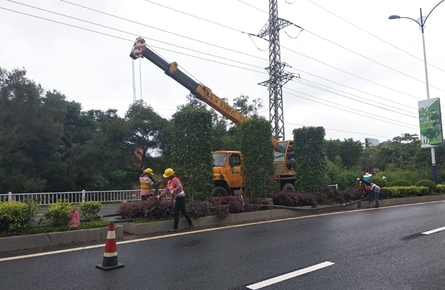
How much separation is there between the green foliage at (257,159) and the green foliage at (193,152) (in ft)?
7.60

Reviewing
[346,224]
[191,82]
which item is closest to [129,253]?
[346,224]

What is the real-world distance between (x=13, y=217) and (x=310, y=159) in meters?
10.8

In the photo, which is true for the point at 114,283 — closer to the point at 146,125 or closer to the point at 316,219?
the point at 316,219

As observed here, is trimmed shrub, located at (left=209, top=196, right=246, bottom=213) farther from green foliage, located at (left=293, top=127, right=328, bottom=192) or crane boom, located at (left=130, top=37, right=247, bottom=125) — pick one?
crane boom, located at (left=130, top=37, right=247, bottom=125)

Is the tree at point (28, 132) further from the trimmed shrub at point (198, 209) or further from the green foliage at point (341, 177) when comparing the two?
the green foliage at point (341, 177)

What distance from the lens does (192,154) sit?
35.1 feet

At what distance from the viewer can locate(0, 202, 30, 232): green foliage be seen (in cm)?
725

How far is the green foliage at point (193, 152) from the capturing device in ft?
35.1

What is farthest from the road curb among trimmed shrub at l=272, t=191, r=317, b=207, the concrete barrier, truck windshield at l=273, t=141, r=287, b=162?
truck windshield at l=273, t=141, r=287, b=162

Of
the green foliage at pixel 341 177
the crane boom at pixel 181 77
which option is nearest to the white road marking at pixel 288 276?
the crane boom at pixel 181 77

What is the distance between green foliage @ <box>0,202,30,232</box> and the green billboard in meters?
24.8

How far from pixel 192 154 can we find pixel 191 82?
6.64 metres

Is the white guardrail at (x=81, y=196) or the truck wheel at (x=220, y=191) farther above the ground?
the truck wheel at (x=220, y=191)

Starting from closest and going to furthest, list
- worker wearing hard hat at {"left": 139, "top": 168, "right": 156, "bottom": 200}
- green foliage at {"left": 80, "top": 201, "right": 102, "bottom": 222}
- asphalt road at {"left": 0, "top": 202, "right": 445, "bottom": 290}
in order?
1. asphalt road at {"left": 0, "top": 202, "right": 445, "bottom": 290}
2. green foliage at {"left": 80, "top": 201, "right": 102, "bottom": 222}
3. worker wearing hard hat at {"left": 139, "top": 168, "right": 156, "bottom": 200}
